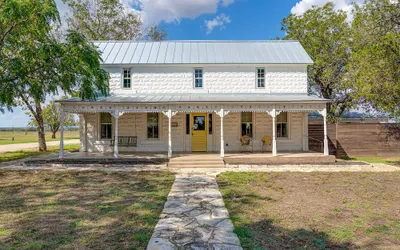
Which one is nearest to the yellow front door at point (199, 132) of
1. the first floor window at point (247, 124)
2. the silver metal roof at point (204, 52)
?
the first floor window at point (247, 124)

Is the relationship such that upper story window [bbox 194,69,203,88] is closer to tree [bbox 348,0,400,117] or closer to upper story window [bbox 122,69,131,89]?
upper story window [bbox 122,69,131,89]

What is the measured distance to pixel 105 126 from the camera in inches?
591

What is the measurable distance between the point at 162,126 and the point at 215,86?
Answer: 401 centimetres

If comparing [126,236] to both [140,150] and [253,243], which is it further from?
[140,150]

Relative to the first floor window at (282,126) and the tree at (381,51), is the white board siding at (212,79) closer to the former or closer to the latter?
the first floor window at (282,126)

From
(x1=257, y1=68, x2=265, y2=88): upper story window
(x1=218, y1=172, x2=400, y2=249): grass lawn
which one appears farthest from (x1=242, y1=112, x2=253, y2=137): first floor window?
(x1=218, y1=172, x2=400, y2=249): grass lawn

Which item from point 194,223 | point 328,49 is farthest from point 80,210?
point 328,49

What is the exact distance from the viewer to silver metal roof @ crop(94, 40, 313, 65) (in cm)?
1538

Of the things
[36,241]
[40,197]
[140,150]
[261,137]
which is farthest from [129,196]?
[261,137]

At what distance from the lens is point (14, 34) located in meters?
10.0

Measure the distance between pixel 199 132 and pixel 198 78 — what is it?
11.0ft

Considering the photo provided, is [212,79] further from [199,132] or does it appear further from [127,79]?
[127,79]

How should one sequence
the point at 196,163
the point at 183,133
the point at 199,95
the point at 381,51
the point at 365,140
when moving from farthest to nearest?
the point at 365,140
the point at 183,133
the point at 199,95
the point at 381,51
the point at 196,163

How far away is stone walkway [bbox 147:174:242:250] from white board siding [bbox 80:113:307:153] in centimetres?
714
